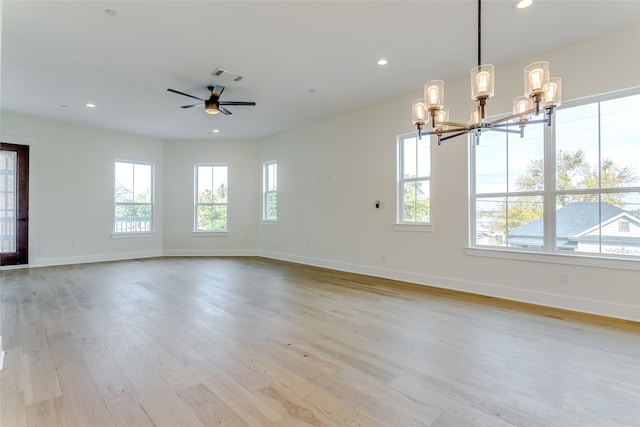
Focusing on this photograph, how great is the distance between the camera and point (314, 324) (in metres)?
3.07

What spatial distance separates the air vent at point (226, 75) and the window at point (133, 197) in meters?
4.64

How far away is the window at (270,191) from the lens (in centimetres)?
772

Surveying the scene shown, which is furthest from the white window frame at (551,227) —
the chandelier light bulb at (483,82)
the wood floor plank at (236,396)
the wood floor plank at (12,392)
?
the wood floor plank at (12,392)

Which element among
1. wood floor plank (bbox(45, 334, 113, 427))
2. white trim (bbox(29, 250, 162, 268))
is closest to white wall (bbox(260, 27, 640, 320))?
white trim (bbox(29, 250, 162, 268))

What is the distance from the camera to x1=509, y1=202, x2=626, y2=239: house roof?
3408 millimetres

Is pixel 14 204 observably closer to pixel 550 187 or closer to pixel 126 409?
pixel 126 409

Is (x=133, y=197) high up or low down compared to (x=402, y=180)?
down

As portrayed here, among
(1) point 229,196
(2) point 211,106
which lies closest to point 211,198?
(1) point 229,196

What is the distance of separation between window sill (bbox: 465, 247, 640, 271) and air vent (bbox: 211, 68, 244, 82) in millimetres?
4015

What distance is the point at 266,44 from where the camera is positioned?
3461 millimetres

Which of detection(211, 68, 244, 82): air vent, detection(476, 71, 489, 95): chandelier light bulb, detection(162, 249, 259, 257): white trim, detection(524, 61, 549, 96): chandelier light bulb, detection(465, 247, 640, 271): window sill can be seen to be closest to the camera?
detection(524, 61, 549, 96): chandelier light bulb

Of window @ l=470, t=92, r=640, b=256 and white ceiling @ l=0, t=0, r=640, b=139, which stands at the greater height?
white ceiling @ l=0, t=0, r=640, b=139

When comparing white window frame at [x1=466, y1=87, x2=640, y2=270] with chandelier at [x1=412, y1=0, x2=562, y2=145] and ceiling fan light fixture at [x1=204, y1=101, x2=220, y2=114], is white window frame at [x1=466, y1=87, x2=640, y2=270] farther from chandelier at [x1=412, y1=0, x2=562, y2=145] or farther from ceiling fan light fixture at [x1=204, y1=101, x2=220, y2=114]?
ceiling fan light fixture at [x1=204, y1=101, x2=220, y2=114]

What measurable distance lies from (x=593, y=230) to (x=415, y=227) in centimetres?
211
